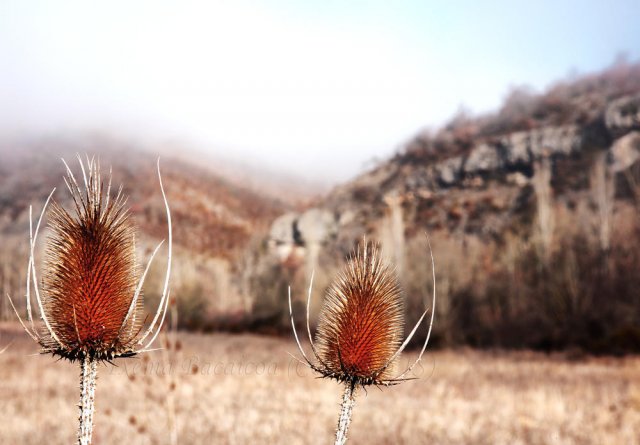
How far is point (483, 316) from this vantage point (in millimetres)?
40312

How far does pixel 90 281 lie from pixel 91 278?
13 mm

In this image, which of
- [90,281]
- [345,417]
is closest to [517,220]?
[345,417]

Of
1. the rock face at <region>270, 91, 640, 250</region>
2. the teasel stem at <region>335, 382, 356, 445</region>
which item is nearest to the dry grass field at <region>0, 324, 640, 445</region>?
the teasel stem at <region>335, 382, 356, 445</region>

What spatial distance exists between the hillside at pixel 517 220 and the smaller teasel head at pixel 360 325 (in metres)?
0.20

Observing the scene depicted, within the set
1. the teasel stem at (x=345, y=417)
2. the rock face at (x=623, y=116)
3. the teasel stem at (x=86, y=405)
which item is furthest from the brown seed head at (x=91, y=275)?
the rock face at (x=623, y=116)

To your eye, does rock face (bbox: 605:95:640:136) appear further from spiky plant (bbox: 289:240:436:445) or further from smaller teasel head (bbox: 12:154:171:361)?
smaller teasel head (bbox: 12:154:171:361)

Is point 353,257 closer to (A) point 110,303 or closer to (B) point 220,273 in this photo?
(A) point 110,303

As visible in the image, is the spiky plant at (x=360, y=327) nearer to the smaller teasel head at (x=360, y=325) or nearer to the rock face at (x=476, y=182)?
the smaller teasel head at (x=360, y=325)

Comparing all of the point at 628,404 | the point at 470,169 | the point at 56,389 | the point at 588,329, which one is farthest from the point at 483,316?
the point at 470,169

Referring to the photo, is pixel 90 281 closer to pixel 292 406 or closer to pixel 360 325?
pixel 360 325

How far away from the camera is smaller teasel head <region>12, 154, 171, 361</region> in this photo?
2.06 meters

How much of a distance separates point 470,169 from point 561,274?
163 feet

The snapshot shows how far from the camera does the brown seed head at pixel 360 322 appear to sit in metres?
2.40

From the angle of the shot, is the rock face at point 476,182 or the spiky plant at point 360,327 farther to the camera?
the rock face at point 476,182
